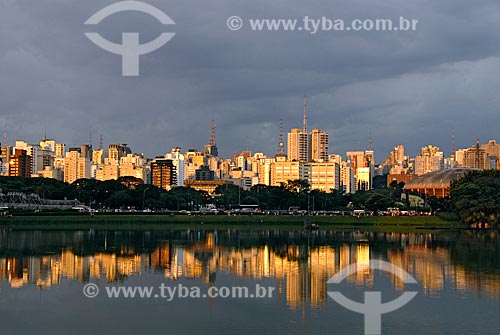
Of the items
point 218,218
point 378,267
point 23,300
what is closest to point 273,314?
point 23,300

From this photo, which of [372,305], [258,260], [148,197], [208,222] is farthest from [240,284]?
[148,197]

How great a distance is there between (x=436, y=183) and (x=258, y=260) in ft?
352

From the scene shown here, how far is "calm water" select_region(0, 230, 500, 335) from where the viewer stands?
2148 cm

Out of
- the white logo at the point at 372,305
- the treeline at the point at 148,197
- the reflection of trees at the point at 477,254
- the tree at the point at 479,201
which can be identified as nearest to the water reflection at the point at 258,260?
the reflection of trees at the point at 477,254

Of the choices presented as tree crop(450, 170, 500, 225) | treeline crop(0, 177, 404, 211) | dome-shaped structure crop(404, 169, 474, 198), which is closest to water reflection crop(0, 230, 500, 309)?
tree crop(450, 170, 500, 225)

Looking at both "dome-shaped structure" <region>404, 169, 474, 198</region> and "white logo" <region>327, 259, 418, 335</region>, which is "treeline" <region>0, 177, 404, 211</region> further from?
"white logo" <region>327, 259, 418, 335</region>

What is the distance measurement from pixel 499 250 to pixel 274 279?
23552 millimetres

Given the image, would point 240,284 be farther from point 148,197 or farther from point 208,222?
point 148,197

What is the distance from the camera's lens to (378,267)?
118 feet

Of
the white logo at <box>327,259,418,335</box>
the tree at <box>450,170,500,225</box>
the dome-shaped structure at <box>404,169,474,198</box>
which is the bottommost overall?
the white logo at <box>327,259,418,335</box>

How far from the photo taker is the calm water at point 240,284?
2148 cm

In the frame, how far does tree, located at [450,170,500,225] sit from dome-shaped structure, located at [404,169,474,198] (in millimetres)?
43945

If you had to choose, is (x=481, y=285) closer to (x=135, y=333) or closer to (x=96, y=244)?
(x=135, y=333)

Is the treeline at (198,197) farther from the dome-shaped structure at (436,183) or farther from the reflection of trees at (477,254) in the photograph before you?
the reflection of trees at (477,254)
